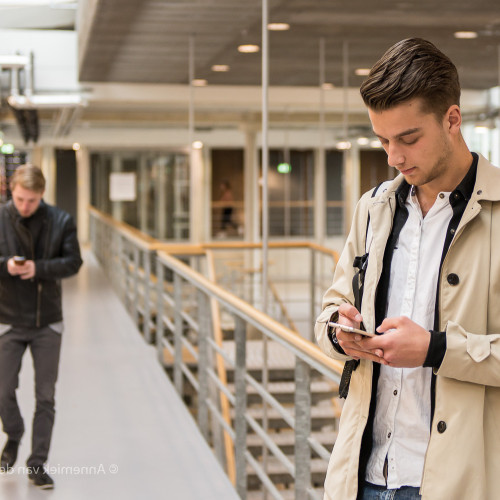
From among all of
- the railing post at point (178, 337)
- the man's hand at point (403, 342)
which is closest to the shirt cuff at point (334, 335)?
the man's hand at point (403, 342)

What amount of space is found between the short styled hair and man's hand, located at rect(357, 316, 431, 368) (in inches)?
118

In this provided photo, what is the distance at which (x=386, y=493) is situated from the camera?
58.0 inches

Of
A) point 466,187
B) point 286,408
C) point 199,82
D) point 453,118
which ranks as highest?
point 199,82

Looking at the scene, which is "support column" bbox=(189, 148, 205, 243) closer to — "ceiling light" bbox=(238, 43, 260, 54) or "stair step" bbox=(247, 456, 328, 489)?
"ceiling light" bbox=(238, 43, 260, 54)

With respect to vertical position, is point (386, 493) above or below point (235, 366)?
above

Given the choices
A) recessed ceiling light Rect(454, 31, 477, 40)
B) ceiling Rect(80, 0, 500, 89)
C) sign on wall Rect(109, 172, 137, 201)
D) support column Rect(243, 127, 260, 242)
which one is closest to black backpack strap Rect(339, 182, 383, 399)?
ceiling Rect(80, 0, 500, 89)

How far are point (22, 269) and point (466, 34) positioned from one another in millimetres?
5108

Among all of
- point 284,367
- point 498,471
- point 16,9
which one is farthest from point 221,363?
point 498,471

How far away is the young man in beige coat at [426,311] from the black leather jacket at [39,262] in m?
2.82

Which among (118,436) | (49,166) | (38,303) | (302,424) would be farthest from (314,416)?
(49,166)

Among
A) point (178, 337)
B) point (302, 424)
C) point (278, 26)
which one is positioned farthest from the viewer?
point (278, 26)

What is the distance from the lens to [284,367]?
8.82 m

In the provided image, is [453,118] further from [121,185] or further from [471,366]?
[121,185]

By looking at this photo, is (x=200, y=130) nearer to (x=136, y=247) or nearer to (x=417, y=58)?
(x=136, y=247)
